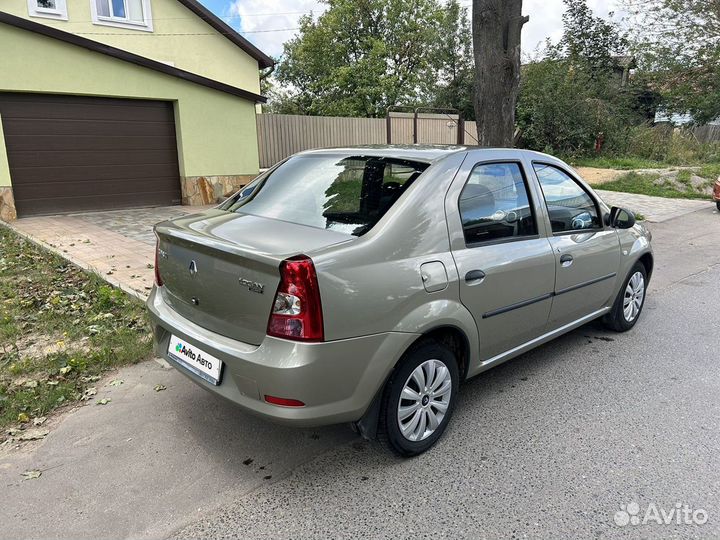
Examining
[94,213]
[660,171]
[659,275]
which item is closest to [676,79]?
[660,171]

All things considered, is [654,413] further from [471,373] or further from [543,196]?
[543,196]

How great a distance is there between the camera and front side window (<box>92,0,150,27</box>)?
46.2 ft

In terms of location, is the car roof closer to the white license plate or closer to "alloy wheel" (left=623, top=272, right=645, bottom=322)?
the white license plate

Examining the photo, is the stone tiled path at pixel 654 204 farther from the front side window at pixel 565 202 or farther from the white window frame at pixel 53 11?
the white window frame at pixel 53 11

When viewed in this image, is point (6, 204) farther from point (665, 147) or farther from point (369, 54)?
point (369, 54)

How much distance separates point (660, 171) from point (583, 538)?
54.7 ft

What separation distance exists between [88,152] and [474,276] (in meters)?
10.0

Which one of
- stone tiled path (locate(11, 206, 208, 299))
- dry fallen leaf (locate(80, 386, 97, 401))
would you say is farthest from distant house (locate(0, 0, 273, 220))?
dry fallen leaf (locate(80, 386, 97, 401))

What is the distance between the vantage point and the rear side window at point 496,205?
314cm

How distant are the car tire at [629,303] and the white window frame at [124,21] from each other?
1474 centimetres

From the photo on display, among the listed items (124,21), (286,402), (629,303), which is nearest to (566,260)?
(629,303)

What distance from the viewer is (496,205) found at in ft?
11.0

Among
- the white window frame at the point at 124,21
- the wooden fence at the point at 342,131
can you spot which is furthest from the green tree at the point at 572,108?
the white window frame at the point at 124,21

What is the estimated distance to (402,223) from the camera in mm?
2752
